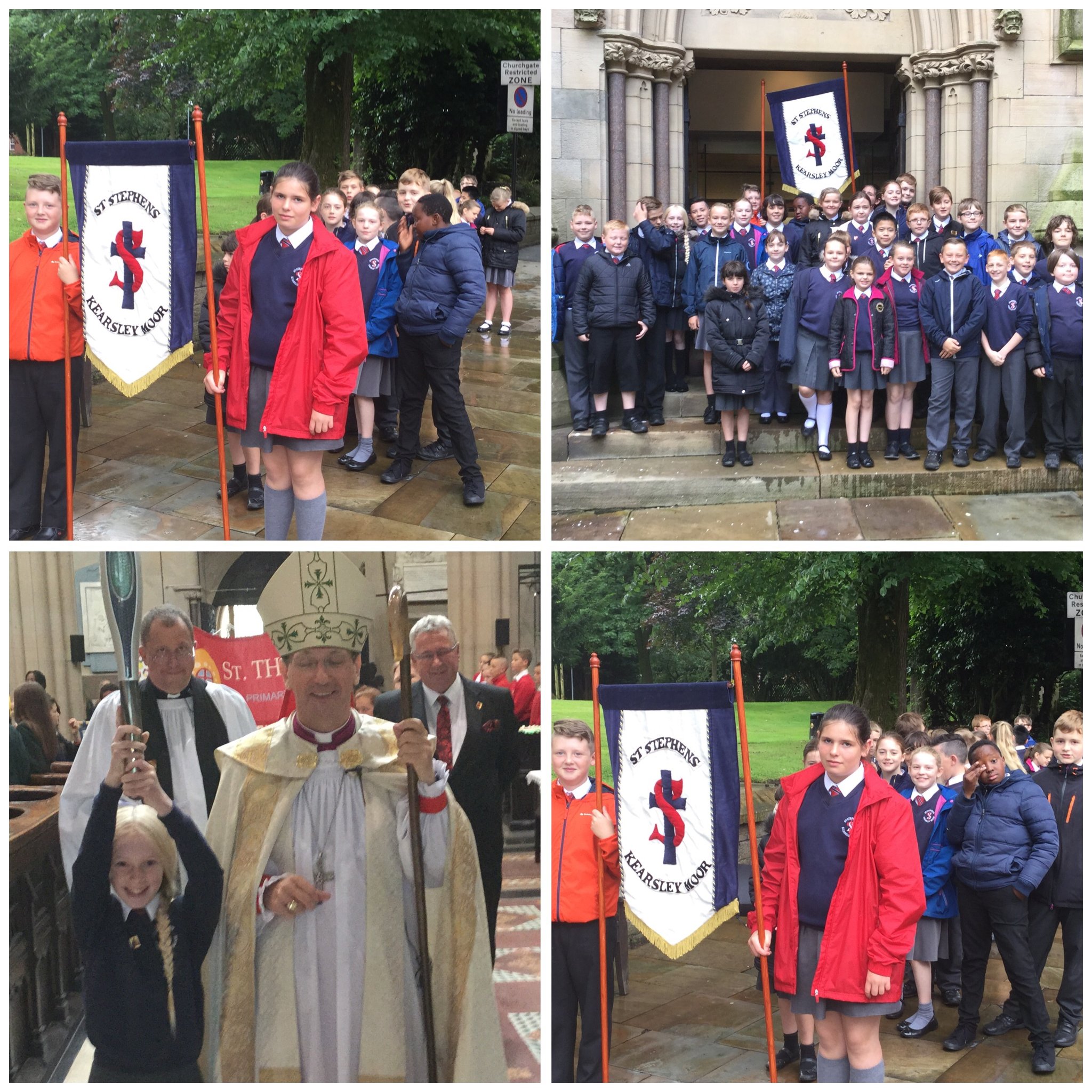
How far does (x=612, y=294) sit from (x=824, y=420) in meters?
1.65

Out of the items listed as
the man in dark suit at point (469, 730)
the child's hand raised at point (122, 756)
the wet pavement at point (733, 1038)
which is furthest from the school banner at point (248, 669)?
the wet pavement at point (733, 1038)

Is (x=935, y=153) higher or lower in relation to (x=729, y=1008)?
higher

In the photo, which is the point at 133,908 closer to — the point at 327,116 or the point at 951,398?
the point at 951,398

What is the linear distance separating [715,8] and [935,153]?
98.3 inches

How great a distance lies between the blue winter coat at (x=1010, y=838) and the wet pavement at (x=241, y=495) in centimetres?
269

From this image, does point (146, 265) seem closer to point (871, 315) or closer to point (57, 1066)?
point (57, 1066)

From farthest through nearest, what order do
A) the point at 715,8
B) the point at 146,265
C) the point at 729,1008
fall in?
the point at 715,8, the point at 729,1008, the point at 146,265

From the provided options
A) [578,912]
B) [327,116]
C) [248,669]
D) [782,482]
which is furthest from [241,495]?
[327,116]

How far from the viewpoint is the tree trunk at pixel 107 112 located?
10367 millimetres

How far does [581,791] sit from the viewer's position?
493 cm

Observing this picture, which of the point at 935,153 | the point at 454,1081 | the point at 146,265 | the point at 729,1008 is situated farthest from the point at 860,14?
the point at 454,1081

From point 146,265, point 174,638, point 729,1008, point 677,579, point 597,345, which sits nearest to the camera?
point 174,638

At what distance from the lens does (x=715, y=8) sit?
1069cm

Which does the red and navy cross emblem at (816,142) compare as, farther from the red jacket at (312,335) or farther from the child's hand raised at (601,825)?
the child's hand raised at (601,825)
